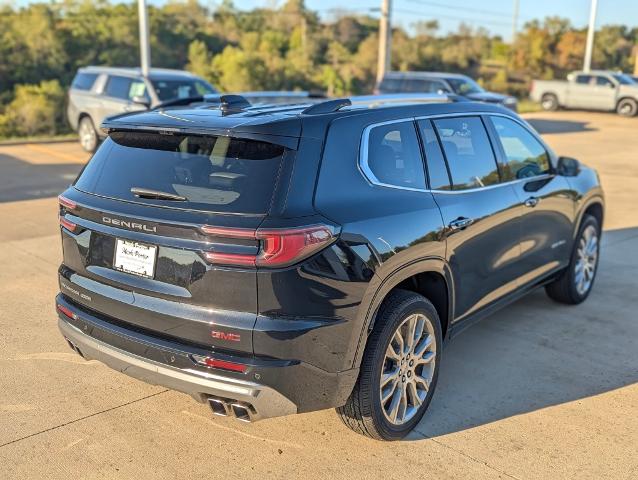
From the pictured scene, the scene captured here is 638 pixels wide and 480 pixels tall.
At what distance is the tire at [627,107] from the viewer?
27703 millimetres

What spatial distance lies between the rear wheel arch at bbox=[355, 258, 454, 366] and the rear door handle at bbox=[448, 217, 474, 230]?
0.73 ft

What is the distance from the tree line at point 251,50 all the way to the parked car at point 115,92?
8.66 meters

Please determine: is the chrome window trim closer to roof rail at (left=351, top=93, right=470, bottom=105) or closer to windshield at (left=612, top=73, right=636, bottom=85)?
roof rail at (left=351, top=93, right=470, bottom=105)

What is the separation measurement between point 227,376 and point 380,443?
105cm

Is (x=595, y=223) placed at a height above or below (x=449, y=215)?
below

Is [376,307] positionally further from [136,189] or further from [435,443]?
[136,189]

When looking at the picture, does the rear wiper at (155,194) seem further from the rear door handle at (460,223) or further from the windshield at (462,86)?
the windshield at (462,86)

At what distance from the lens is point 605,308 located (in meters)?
5.46

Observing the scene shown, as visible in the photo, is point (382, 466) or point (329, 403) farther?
point (382, 466)

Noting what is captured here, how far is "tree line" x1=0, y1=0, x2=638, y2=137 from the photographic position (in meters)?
29.0

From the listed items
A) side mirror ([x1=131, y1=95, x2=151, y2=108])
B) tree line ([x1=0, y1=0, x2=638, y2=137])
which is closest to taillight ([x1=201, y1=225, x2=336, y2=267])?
side mirror ([x1=131, y1=95, x2=151, y2=108])

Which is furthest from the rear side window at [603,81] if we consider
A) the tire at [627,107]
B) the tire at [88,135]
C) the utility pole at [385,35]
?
the tire at [88,135]

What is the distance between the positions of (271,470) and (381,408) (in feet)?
2.05

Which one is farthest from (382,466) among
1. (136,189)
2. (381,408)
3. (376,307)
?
(136,189)
